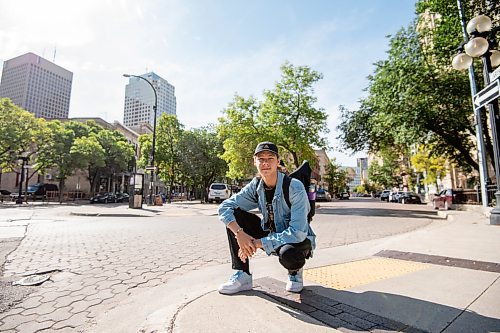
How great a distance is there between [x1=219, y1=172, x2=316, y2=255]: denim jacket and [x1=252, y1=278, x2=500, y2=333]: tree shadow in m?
0.50

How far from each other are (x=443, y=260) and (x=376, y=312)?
2.75 m

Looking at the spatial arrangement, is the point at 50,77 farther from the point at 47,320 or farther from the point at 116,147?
the point at 47,320

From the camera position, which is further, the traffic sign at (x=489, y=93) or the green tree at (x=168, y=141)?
Result: the green tree at (x=168, y=141)

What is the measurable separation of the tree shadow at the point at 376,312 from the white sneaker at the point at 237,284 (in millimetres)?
133

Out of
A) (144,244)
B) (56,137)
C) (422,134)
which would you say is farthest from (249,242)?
(56,137)

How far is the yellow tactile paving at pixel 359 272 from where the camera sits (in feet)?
10.8

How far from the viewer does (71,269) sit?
409 cm

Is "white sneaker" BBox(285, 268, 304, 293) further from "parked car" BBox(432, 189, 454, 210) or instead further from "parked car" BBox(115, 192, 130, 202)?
"parked car" BBox(115, 192, 130, 202)

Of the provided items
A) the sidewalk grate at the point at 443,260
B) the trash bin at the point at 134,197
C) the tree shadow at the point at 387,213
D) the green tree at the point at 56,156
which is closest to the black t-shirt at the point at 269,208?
the sidewalk grate at the point at 443,260

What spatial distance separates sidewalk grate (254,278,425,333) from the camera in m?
2.05

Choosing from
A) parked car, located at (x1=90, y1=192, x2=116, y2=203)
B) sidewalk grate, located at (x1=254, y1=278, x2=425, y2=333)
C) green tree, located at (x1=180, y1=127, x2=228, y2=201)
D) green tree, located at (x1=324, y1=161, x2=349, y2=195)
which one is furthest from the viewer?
green tree, located at (x1=324, y1=161, x2=349, y2=195)

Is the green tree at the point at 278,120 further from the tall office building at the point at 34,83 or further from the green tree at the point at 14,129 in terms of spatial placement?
the tall office building at the point at 34,83

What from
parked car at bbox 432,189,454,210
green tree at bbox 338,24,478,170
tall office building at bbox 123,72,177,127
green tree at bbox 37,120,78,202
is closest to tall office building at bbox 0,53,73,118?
tall office building at bbox 123,72,177,127

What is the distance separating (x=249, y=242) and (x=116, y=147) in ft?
129
